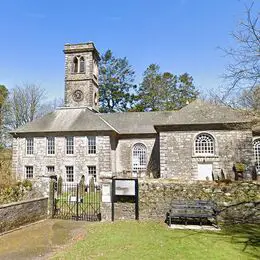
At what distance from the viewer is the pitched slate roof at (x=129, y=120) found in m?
22.1

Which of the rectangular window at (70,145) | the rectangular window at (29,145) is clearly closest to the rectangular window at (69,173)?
the rectangular window at (70,145)

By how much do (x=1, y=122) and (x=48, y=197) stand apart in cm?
2990

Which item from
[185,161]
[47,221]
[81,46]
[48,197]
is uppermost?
[81,46]

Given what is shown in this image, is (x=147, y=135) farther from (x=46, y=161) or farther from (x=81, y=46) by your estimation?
(x=81, y=46)

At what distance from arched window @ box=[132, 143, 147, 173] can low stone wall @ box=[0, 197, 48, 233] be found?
47.1 ft

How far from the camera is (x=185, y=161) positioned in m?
21.8

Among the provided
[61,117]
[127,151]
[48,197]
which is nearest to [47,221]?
[48,197]

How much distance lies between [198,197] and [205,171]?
10648 mm

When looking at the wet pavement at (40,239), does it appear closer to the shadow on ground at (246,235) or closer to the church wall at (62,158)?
the shadow on ground at (246,235)

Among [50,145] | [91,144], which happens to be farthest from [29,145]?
[91,144]

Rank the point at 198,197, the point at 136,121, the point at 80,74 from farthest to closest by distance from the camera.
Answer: the point at 80,74 → the point at 136,121 → the point at 198,197

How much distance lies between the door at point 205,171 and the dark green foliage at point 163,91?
23.3 m

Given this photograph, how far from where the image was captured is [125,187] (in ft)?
39.7

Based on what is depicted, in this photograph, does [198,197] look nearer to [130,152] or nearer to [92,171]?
[92,171]
